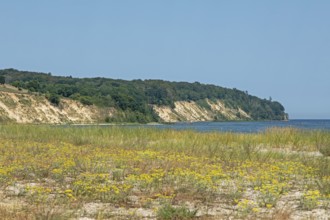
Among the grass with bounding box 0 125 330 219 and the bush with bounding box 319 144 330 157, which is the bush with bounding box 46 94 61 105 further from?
the bush with bounding box 319 144 330 157

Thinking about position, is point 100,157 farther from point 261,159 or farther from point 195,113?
point 195,113

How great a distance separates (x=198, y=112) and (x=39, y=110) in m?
86.1

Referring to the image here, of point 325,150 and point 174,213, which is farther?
point 325,150

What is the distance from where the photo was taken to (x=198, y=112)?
17100 centimetres

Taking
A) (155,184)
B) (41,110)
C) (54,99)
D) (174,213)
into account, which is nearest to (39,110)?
(41,110)

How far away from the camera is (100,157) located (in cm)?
1431

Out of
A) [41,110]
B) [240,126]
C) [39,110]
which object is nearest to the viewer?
[240,126]

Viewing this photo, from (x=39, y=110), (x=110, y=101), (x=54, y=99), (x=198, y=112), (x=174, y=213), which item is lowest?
(x=174, y=213)

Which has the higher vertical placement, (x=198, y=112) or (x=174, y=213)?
(x=198, y=112)

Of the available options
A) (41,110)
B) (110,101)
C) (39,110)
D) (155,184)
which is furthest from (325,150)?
(110,101)

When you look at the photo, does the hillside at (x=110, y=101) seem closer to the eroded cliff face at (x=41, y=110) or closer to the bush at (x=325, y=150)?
the eroded cliff face at (x=41, y=110)

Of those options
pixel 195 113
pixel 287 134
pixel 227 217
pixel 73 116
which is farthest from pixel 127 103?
pixel 227 217

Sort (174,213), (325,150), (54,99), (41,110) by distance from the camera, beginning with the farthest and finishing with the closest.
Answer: (54,99)
(41,110)
(325,150)
(174,213)

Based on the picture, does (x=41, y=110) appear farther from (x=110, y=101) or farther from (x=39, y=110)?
(x=110, y=101)
